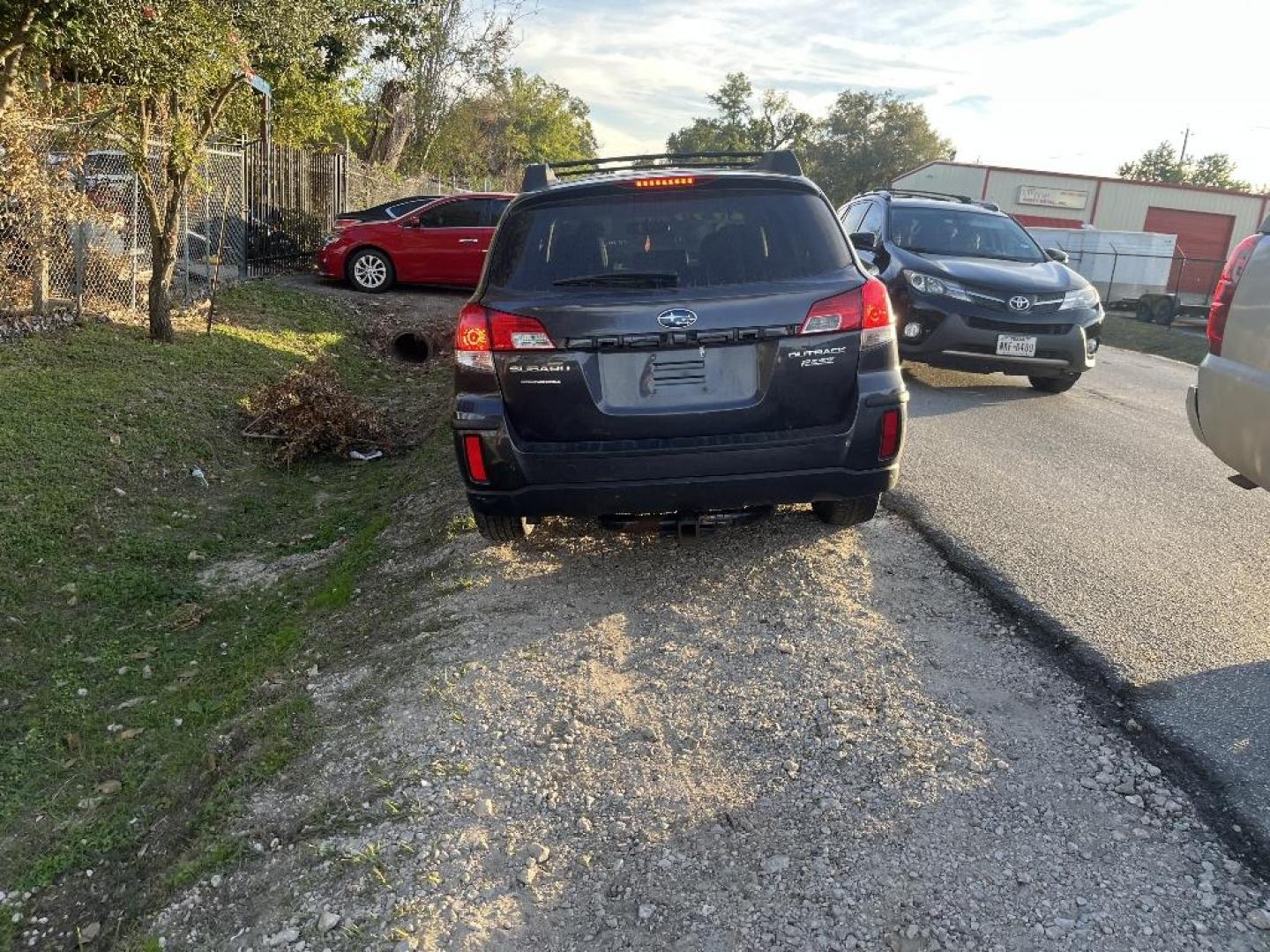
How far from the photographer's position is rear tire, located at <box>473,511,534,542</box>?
4.29 meters

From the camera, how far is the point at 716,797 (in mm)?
2943

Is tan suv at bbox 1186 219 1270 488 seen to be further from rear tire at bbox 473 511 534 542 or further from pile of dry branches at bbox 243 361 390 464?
pile of dry branches at bbox 243 361 390 464

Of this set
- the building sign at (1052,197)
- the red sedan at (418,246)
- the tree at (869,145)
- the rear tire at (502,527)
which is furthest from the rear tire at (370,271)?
the tree at (869,145)

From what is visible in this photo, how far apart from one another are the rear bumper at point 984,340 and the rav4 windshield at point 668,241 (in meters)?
4.34

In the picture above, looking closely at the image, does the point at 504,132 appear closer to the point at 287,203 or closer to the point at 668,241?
the point at 287,203

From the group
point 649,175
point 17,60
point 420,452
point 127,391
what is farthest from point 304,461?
point 649,175

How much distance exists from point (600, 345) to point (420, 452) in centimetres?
429

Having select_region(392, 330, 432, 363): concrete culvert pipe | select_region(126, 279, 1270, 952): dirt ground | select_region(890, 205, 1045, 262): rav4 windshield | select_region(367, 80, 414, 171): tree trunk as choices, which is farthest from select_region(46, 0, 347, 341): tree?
select_region(367, 80, 414, 171): tree trunk

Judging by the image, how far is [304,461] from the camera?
7836mm

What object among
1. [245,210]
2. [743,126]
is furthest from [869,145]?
[245,210]

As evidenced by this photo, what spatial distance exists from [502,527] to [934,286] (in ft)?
17.6

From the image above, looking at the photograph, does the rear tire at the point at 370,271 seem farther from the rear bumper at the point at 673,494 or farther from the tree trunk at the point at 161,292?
the rear bumper at the point at 673,494

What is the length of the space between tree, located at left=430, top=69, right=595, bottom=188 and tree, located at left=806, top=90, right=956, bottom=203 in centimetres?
2029

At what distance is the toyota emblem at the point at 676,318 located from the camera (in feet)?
12.4
